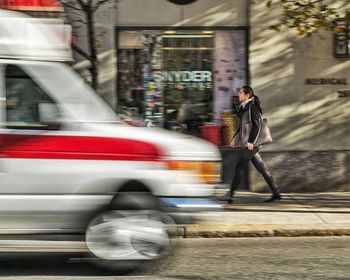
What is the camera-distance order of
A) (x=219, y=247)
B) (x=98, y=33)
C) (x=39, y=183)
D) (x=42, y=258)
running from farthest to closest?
(x=98, y=33) → (x=219, y=247) → (x=42, y=258) → (x=39, y=183)

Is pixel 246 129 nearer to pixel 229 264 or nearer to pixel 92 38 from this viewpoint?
pixel 92 38

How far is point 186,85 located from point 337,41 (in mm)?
2811

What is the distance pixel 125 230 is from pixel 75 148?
896 mm

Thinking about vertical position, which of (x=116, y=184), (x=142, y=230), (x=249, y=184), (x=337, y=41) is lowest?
(x=249, y=184)

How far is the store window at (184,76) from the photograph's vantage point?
480 inches

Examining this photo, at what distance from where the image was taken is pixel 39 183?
5980 mm

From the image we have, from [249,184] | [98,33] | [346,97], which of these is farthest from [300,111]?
[98,33]

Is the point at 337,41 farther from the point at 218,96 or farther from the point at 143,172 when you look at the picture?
the point at 143,172

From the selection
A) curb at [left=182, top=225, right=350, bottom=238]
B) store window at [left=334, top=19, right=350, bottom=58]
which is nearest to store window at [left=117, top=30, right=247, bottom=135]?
store window at [left=334, top=19, right=350, bottom=58]

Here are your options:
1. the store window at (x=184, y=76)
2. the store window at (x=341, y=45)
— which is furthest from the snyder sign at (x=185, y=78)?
the store window at (x=341, y=45)

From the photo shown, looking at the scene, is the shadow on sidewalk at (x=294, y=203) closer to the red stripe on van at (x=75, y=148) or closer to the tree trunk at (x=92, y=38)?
the tree trunk at (x=92, y=38)

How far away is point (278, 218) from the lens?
9531 mm

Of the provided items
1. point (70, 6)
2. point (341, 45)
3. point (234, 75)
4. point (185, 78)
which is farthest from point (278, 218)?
point (70, 6)

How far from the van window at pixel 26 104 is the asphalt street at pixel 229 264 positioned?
1.52 metres
